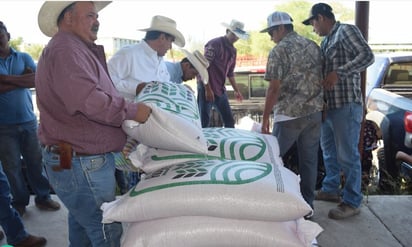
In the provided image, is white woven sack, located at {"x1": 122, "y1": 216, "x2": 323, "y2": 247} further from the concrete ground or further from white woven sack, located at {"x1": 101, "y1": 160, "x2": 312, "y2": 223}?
the concrete ground

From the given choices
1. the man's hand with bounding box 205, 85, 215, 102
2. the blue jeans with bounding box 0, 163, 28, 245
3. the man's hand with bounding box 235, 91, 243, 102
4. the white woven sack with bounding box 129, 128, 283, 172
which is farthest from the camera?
the man's hand with bounding box 235, 91, 243, 102

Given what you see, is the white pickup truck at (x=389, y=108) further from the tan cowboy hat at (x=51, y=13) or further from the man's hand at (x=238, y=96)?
the tan cowboy hat at (x=51, y=13)

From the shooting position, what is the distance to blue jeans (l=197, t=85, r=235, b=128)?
5.14 m

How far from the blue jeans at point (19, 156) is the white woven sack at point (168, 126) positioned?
1496 millimetres

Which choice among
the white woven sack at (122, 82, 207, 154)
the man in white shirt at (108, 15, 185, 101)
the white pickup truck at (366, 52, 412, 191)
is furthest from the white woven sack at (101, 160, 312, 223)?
the white pickup truck at (366, 52, 412, 191)

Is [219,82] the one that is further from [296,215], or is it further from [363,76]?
[296,215]

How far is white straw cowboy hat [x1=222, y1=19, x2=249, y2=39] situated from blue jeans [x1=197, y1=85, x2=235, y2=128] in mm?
787

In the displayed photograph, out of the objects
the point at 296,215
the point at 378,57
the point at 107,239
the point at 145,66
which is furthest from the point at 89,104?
the point at 378,57

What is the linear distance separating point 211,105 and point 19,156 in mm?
2571

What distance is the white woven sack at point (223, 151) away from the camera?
2.01m

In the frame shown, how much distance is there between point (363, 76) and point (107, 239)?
2.88m

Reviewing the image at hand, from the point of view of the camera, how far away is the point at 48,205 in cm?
341

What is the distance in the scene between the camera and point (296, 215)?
1761 mm

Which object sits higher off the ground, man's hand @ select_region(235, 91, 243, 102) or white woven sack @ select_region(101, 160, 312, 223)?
white woven sack @ select_region(101, 160, 312, 223)
